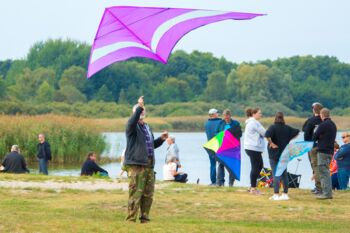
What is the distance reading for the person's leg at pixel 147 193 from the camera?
39.6 ft

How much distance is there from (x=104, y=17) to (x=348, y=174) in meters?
7.57

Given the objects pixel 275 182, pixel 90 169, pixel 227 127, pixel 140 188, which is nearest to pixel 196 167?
pixel 90 169

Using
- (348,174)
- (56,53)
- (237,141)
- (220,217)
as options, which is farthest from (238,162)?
(56,53)

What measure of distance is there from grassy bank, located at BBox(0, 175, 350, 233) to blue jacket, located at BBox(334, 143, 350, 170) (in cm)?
98

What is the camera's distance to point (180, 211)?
14.1 m

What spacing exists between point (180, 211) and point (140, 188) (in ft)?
7.40

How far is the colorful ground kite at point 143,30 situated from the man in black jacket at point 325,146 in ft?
13.0

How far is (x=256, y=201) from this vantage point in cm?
1505

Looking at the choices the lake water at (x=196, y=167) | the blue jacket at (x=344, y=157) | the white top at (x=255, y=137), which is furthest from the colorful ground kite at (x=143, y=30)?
the lake water at (x=196, y=167)

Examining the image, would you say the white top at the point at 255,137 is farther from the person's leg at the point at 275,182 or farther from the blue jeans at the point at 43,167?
the blue jeans at the point at 43,167

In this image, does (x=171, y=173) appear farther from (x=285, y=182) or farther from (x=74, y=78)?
(x=74, y=78)

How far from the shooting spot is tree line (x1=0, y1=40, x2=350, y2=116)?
287ft

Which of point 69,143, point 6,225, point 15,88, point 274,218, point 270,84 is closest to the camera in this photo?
point 6,225

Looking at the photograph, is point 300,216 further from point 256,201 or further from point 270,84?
point 270,84
